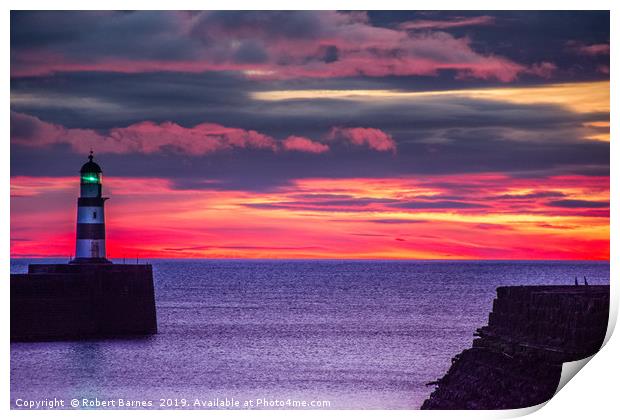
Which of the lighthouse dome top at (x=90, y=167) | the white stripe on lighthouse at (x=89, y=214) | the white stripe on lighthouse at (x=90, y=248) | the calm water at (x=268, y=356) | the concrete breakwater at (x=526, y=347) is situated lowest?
the calm water at (x=268, y=356)

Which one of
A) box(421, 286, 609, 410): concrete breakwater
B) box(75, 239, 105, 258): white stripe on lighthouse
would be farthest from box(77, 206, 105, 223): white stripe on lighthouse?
box(421, 286, 609, 410): concrete breakwater

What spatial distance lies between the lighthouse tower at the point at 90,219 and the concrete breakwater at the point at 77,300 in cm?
72

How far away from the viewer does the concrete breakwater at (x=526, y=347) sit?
704 inches

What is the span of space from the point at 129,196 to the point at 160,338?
5.89 meters

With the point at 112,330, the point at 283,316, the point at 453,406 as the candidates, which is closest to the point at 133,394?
the point at 112,330

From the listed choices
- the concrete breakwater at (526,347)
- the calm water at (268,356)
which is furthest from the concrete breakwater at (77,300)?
the concrete breakwater at (526,347)

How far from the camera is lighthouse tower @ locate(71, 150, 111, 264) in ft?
98.5

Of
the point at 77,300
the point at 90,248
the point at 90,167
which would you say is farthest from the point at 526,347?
the point at 90,167

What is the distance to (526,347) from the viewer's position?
1912 centimetres

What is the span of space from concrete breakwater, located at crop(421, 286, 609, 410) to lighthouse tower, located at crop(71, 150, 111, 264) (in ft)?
37.0

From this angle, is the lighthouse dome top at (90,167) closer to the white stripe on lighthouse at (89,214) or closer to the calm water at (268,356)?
the white stripe on lighthouse at (89,214)

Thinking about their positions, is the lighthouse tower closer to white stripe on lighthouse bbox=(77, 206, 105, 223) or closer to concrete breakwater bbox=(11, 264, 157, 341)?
white stripe on lighthouse bbox=(77, 206, 105, 223)
